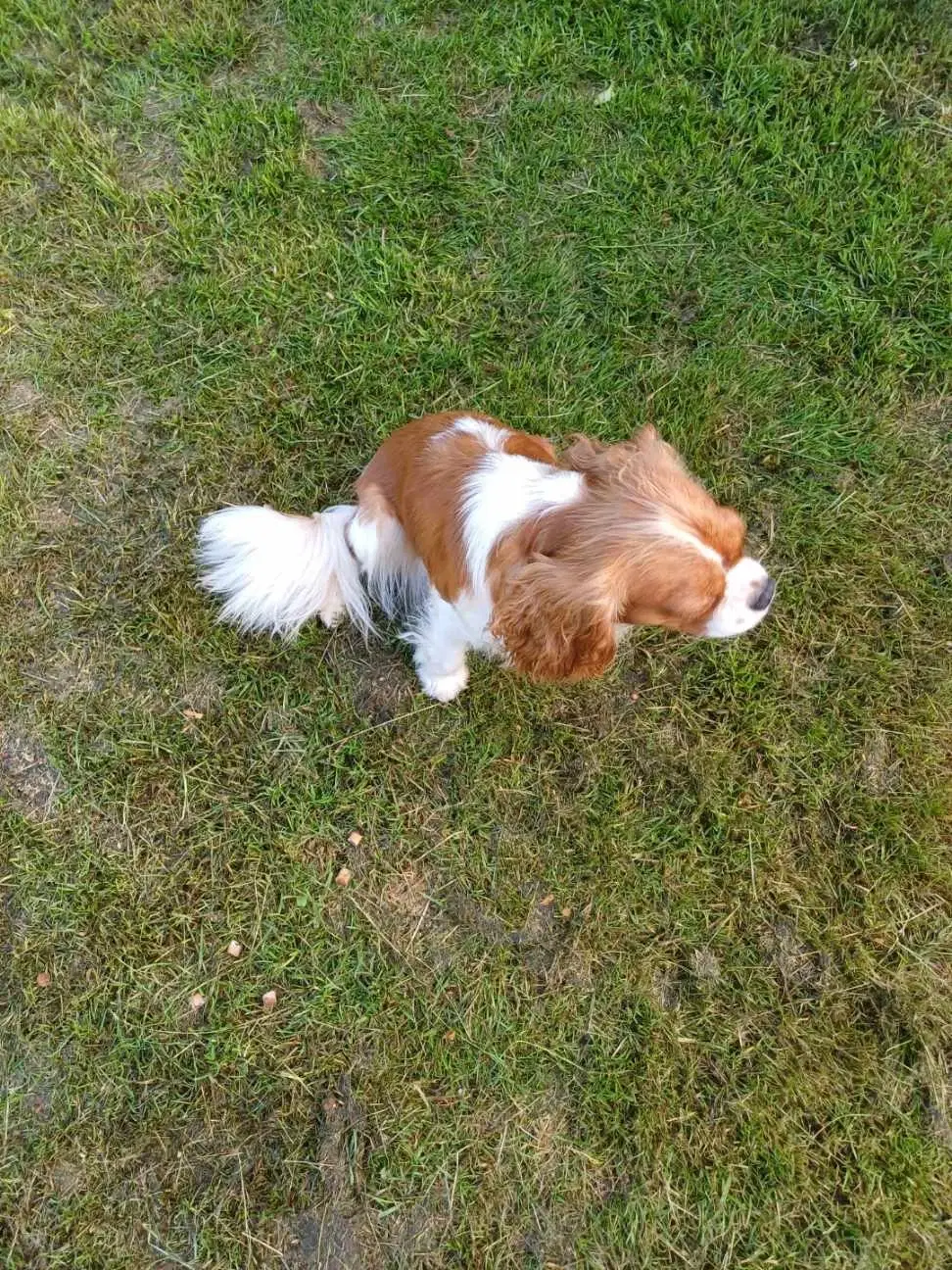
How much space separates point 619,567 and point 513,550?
33 centimetres

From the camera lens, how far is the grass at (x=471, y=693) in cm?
270

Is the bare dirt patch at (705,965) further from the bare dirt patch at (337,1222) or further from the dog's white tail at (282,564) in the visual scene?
the dog's white tail at (282,564)

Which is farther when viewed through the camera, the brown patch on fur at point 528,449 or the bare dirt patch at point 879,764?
the bare dirt patch at point 879,764

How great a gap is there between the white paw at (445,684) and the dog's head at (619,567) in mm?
736

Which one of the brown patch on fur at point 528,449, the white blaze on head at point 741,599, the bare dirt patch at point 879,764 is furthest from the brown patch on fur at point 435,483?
the bare dirt patch at point 879,764

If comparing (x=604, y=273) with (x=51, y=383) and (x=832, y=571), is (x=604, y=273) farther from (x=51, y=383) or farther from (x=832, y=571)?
(x=51, y=383)

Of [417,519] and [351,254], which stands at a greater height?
[351,254]

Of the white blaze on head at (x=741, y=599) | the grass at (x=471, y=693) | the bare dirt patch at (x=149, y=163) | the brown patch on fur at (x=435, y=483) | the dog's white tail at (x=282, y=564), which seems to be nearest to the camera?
the white blaze on head at (x=741, y=599)

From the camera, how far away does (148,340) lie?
343cm

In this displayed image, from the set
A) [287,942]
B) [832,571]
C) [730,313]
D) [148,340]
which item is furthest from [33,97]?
[832,571]

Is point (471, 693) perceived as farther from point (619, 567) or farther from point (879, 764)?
point (879, 764)

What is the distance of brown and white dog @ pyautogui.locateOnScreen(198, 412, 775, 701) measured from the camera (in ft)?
6.92

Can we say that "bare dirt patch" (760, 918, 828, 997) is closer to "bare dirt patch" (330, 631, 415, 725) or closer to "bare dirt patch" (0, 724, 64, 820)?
"bare dirt patch" (330, 631, 415, 725)

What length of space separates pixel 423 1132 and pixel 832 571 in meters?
2.69
